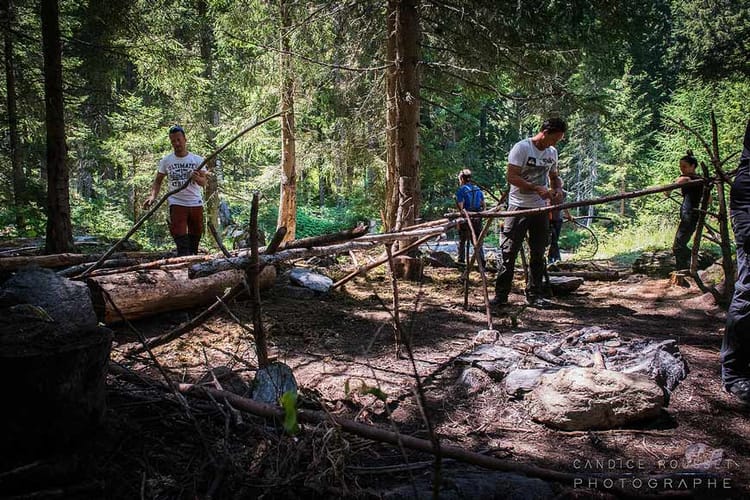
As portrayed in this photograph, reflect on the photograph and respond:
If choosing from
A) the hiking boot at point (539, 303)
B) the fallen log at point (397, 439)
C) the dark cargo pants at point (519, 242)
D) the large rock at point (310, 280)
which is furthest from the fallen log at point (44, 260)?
the hiking boot at point (539, 303)

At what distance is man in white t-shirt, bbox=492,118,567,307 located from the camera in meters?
5.39

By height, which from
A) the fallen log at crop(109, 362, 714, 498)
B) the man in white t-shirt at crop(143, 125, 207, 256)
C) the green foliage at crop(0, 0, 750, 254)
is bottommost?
the fallen log at crop(109, 362, 714, 498)

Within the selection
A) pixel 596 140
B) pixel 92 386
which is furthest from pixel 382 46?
pixel 596 140

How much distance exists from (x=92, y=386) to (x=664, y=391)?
11.9 ft

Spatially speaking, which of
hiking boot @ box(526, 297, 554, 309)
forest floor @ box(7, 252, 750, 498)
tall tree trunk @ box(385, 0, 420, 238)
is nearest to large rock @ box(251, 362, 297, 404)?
forest floor @ box(7, 252, 750, 498)

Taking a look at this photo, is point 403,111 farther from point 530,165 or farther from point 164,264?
point 164,264

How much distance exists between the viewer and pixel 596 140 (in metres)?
31.7

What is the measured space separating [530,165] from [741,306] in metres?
2.90

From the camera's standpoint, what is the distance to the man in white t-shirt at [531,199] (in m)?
5.39

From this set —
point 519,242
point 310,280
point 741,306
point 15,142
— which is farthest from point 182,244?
point 15,142

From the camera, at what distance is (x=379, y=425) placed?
2.97 meters

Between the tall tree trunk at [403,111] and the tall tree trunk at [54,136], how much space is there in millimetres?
5061

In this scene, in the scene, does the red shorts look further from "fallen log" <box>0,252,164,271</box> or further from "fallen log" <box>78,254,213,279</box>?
"fallen log" <box>78,254,213,279</box>

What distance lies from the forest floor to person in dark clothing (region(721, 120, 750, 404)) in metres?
0.19
